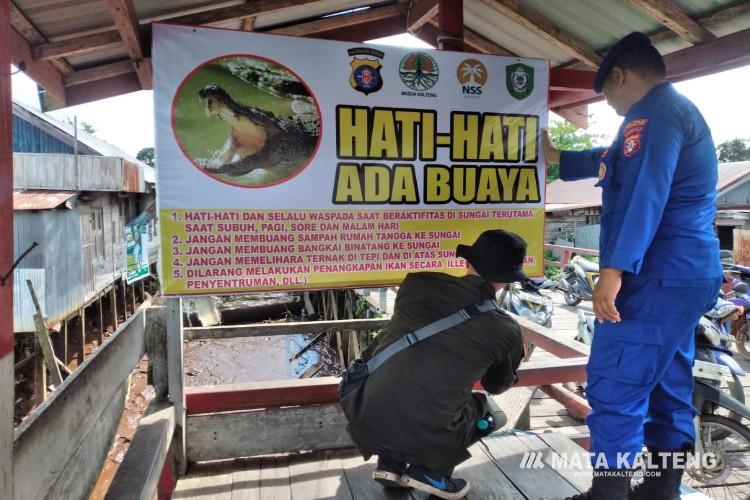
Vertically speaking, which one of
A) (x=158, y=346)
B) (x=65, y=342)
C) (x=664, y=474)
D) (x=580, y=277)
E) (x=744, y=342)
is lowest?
(x=65, y=342)

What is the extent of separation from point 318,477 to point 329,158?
165 cm

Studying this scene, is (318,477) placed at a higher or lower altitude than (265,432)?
lower

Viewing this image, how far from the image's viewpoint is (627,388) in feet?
5.79

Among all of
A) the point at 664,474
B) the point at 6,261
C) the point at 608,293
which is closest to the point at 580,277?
the point at 664,474

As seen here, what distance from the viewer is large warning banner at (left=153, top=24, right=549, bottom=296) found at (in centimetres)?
229

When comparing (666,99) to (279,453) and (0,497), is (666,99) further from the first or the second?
(279,453)

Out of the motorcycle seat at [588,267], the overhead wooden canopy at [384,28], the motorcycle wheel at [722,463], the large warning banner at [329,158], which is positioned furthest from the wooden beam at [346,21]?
the motorcycle seat at [588,267]

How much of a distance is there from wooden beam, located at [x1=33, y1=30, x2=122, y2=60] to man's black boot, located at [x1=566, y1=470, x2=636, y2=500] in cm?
289

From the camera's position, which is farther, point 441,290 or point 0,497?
point 441,290

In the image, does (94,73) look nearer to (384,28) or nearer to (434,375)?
(384,28)

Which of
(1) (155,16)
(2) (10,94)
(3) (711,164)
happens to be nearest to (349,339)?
(1) (155,16)

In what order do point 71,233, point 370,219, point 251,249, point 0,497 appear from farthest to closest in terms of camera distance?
point 71,233, point 370,219, point 251,249, point 0,497

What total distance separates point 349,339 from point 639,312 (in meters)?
7.69

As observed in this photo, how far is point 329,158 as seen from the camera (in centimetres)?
247
